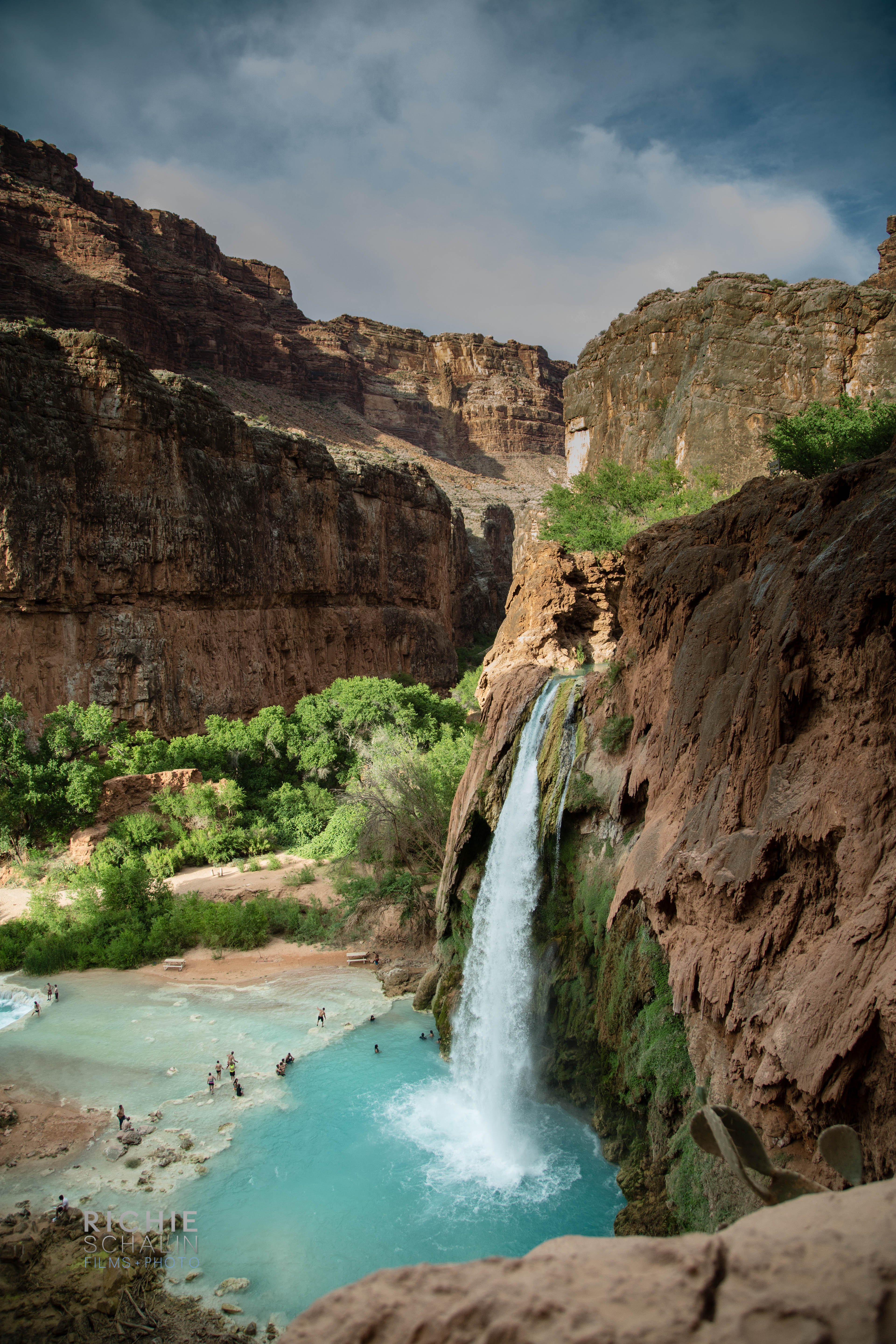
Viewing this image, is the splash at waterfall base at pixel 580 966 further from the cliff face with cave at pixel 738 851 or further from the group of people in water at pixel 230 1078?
the group of people in water at pixel 230 1078

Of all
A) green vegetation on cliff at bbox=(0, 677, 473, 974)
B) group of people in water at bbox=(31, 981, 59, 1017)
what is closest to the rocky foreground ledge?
group of people in water at bbox=(31, 981, 59, 1017)

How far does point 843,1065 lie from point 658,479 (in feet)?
79.4

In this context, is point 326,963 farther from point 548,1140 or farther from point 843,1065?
point 843,1065

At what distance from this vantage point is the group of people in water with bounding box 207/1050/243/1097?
1427cm

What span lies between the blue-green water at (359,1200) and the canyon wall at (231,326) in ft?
158

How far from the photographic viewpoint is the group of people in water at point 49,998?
710 inches

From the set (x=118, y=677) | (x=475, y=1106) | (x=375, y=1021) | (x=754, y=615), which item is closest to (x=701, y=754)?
(x=754, y=615)

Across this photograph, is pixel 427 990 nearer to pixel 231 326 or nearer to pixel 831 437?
pixel 831 437

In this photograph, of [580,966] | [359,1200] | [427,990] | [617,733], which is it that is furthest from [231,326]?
[359,1200]

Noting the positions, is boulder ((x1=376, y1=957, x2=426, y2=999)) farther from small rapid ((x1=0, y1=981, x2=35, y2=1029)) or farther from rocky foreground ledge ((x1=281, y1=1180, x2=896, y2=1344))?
rocky foreground ledge ((x1=281, y1=1180, x2=896, y2=1344))

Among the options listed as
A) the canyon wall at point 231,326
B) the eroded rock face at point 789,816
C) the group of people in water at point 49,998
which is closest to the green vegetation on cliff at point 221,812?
the group of people in water at point 49,998

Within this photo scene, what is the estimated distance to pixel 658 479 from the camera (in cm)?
2728

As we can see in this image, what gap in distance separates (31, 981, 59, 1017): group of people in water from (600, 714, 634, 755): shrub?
49.9 feet

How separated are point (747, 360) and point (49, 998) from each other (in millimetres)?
29282
